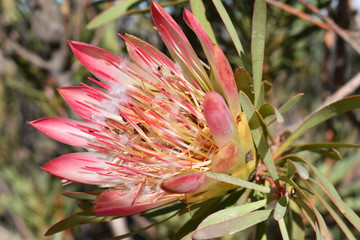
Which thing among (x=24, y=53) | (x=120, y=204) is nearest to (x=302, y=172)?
(x=120, y=204)

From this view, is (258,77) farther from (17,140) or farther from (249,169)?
(17,140)

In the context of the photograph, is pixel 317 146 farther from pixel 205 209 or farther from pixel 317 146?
pixel 205 209

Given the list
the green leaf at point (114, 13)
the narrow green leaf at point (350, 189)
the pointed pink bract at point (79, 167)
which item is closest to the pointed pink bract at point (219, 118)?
the pointed pink bract at point (79, 167)

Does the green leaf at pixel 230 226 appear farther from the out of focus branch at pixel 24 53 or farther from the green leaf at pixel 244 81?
the out of focus branch at pixel 24 53

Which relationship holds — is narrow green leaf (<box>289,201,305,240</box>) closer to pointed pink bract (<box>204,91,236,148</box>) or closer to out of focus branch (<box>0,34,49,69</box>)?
pointed pink bract (<box>204,91,236,148</box>)

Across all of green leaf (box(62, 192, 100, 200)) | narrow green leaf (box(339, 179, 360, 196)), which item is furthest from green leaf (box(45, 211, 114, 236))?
narrow green leaf (box(339, 179, 360, 196))

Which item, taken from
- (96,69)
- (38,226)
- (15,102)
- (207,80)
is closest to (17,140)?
(15,102)
